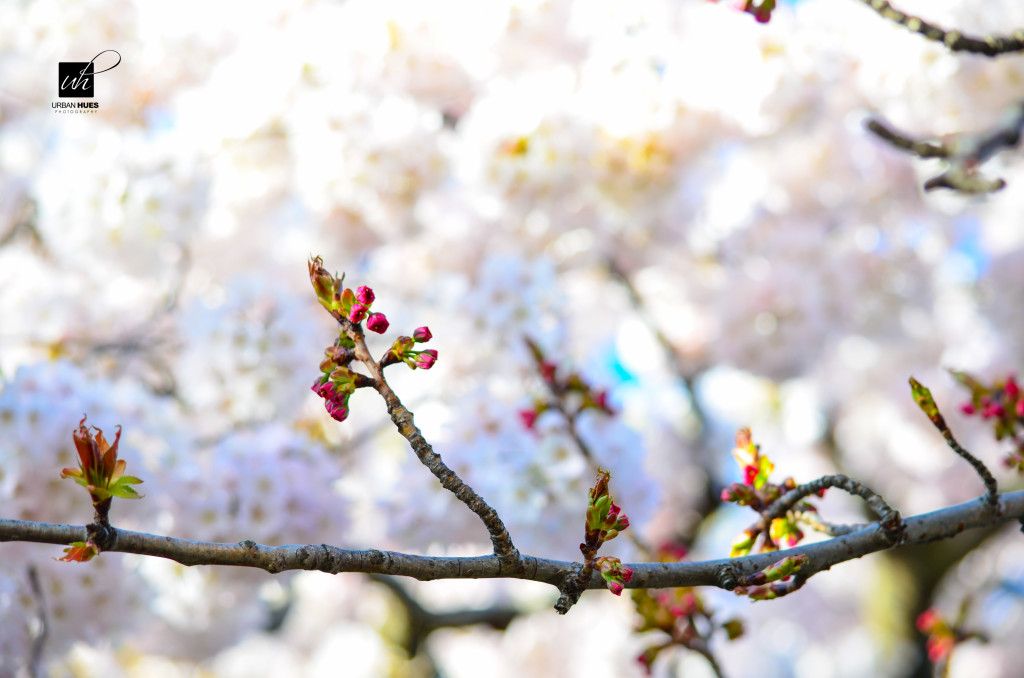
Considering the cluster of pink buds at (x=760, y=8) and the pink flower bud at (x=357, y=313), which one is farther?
the cluster of pink buds at (x=760, y=8)

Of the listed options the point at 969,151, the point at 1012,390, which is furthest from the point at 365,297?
the point at 1012,390

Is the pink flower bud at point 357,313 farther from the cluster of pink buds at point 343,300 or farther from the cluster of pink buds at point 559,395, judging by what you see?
the cluster of pink buds at point 559,395

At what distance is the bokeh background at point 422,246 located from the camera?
8.78 ft

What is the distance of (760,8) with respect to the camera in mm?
1379

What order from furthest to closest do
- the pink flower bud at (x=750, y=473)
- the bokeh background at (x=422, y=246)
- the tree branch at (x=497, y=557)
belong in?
the bokeh background at (x=422, y=246) → the pink flower bud at (x=750, y=473) → the tree branch at (x=497, y=557)

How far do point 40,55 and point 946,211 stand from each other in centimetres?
498

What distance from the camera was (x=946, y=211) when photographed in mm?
4547

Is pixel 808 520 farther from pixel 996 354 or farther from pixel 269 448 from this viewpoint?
pixel 996 354

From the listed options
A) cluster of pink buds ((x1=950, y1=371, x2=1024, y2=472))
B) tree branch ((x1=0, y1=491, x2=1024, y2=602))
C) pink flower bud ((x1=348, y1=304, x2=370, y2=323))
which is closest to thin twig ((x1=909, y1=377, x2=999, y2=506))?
tree branch ((x1=0, y1=491, x2=1024, y2=602))

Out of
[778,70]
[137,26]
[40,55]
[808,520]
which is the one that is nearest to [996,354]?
[778,70]
